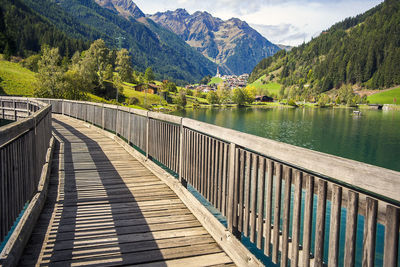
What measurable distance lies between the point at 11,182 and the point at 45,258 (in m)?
0.99

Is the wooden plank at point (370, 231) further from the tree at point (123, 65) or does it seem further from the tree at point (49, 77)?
the tree at point (123, 65)

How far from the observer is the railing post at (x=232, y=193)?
385 cm

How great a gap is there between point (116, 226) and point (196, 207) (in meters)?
1.29

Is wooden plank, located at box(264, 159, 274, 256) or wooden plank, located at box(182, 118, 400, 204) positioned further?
wooden plank, located at box(264, 159, 274, 256)

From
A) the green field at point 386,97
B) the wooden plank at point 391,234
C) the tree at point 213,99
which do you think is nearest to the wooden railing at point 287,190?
the wooden plank at point 391,234

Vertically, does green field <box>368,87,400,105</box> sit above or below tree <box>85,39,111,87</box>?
below

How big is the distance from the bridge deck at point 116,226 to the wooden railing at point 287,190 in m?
0.57

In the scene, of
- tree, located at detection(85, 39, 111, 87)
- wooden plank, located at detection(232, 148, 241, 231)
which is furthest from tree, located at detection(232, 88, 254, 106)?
wooden plank, located at detection(232, 148, 241, 231)

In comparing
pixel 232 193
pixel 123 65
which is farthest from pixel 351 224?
pixel 123 65

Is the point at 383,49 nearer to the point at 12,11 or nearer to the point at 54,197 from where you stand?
the point at 12,11

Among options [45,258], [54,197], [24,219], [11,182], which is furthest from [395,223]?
[54,197]

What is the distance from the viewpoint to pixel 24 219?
13.3 feet

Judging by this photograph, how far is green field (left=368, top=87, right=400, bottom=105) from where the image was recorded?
157 metres

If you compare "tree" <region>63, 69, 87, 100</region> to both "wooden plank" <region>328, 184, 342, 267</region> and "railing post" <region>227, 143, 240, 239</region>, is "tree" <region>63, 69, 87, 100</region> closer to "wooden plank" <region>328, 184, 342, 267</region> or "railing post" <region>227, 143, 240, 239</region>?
"railing post" <region>227, 143, 240, 239</region>
